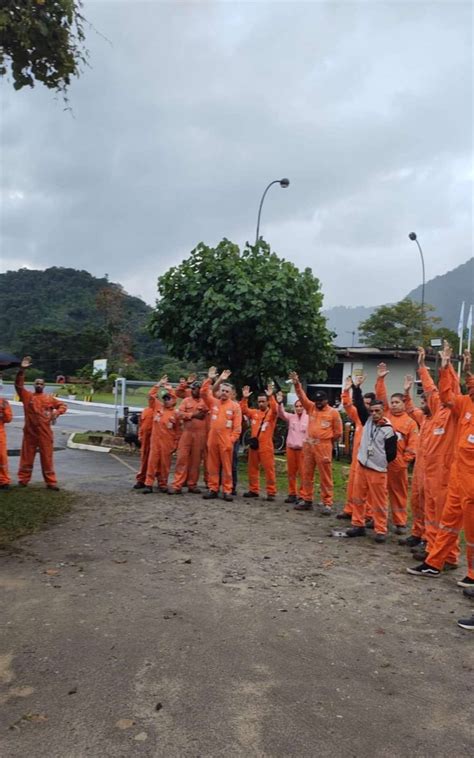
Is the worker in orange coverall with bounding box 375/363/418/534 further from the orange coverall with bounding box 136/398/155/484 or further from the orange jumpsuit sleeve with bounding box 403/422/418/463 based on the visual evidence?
the orange coverall with bounding box 136/398/155/484

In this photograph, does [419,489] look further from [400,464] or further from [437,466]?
[437,466]

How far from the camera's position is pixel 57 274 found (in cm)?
7288

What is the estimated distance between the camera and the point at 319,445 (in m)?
8.79

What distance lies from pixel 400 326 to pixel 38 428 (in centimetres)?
3654

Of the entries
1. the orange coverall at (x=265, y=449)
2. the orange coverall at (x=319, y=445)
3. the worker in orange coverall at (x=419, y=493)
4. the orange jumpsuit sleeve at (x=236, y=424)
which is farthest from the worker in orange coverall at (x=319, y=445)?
the worker in orange coverall at (x=419, y=493)

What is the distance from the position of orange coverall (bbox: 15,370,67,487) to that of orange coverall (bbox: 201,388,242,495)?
96.9 inches

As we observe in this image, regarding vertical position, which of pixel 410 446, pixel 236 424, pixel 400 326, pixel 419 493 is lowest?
pixel 419 493

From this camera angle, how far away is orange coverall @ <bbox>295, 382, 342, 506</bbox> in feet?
28.8

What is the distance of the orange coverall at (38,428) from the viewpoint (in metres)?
9.35

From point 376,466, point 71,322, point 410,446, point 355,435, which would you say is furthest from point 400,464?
point 71,322

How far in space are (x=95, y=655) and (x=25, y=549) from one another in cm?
264

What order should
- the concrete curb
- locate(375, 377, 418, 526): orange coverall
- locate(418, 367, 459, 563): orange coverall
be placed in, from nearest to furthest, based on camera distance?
locate(418, 367, 459, 563): orange coverall < locate(375, 377, 418, 526): orange coverall < the concrete curb

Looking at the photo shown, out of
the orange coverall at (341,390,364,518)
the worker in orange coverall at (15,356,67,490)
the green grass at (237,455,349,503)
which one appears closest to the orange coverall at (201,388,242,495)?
the green grass at (237,455,349,503)

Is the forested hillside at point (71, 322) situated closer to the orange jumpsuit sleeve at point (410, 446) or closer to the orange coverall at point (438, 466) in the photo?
the orange jumpsuit sleeve at point (410, 446)
